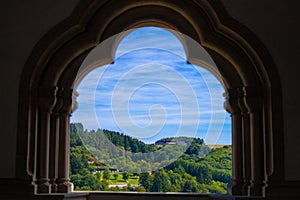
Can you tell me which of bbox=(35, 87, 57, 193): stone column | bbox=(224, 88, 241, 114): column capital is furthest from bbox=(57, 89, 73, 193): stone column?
bbox=(224, 88, 241, 114): column capital

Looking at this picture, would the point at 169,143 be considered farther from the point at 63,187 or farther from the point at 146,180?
the point at 63,187

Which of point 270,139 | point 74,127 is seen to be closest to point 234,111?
point 270,139

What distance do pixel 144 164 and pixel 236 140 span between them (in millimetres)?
1068

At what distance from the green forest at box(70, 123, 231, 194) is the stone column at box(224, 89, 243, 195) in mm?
610

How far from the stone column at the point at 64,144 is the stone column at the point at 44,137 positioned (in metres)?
0.16

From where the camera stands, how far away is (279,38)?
310 centimetres

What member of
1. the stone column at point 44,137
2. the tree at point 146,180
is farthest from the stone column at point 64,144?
the tree at point 146,180

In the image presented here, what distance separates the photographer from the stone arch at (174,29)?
122 inches

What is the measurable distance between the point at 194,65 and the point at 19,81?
1667mm

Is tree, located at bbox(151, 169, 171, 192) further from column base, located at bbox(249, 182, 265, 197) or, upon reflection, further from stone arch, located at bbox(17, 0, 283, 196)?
column base, located at bbox(249, 182, 265, 197)

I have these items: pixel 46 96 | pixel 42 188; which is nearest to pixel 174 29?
pixel 46 96

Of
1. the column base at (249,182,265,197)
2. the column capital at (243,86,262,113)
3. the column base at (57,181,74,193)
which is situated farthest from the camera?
the column base at (57,181,74,193)

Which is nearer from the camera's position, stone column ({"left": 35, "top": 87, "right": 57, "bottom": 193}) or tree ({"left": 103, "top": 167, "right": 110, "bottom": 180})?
stone column ({"left": 35, "top": 87, "right": 57, "bottom": 193})

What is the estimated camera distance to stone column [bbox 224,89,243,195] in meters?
3.32
